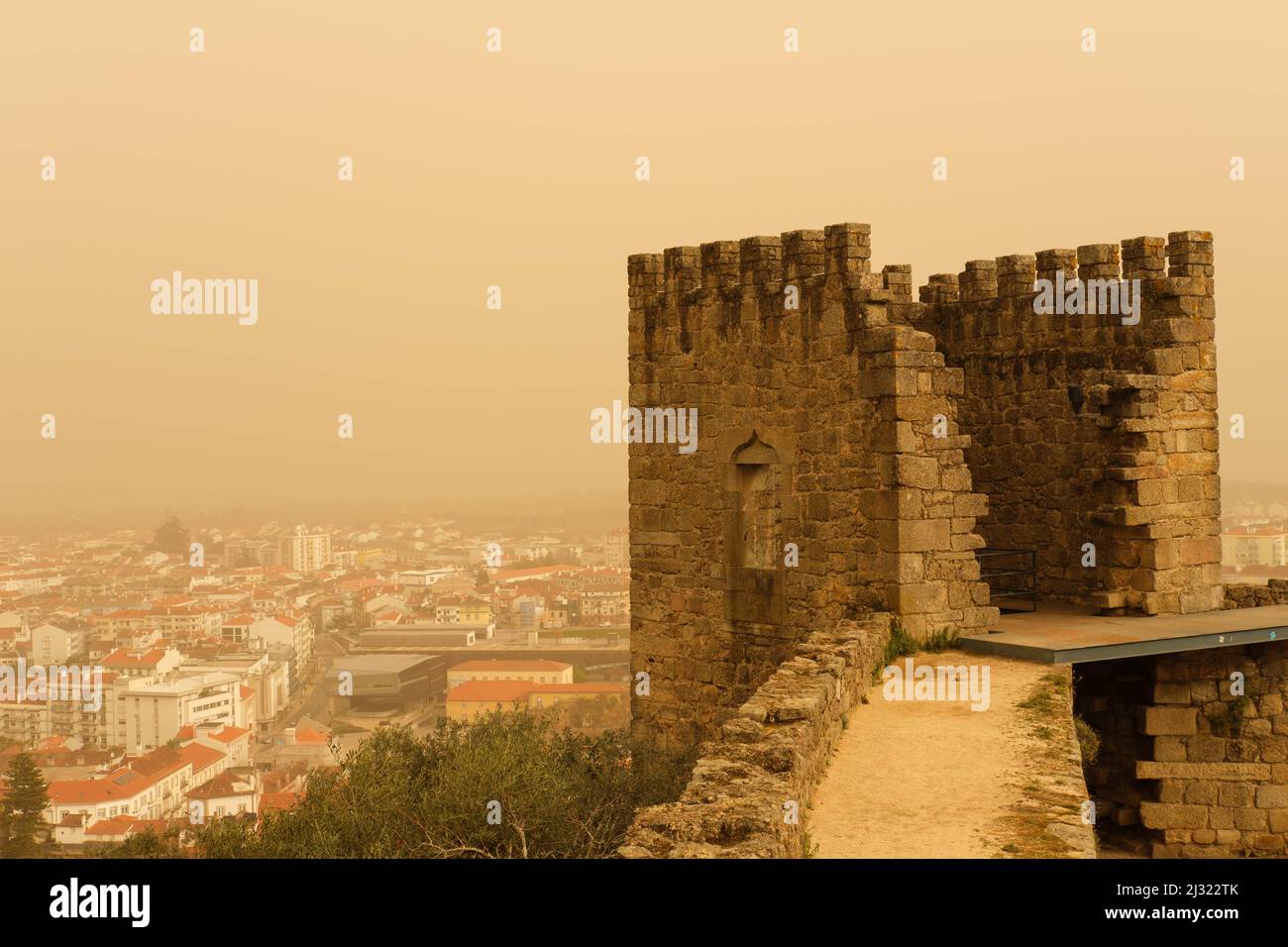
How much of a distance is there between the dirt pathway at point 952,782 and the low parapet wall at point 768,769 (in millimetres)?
180

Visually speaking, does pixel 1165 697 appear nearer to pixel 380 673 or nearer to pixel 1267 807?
pixel 1267 807

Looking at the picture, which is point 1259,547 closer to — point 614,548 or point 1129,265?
point 1129,265

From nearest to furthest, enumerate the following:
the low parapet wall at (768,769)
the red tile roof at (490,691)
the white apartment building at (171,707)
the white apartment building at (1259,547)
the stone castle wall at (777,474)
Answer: the low parapet wall at (768,769), the stone castle wall at (777,474), the red tile roof at (490,691), the white apartment building at (1259,547), the white apartment building at (171,707)

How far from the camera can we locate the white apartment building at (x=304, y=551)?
2939 centimetres

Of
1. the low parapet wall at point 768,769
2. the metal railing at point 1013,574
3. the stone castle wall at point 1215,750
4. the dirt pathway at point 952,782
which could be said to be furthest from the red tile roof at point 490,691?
the stone castle wall at point 1215,750

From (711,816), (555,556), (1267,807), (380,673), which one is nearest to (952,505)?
(1267,807)

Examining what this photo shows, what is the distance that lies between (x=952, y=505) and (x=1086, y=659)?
1899 millimetres

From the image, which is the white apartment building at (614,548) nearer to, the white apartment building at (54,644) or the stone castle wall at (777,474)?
the white apartment building at (54,644)

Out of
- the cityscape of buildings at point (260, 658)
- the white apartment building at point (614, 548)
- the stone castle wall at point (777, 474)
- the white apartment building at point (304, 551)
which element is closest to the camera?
the stone castle wall at point (777, 474)

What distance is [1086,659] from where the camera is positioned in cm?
1074

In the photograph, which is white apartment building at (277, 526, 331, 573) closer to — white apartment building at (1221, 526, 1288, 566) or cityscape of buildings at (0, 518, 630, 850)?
cityscape of buildings at (0, 518, 630, 850)

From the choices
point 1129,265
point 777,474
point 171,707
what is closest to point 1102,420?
point 1129,265

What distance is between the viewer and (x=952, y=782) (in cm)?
789

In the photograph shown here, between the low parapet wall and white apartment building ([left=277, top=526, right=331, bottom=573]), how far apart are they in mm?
20710
